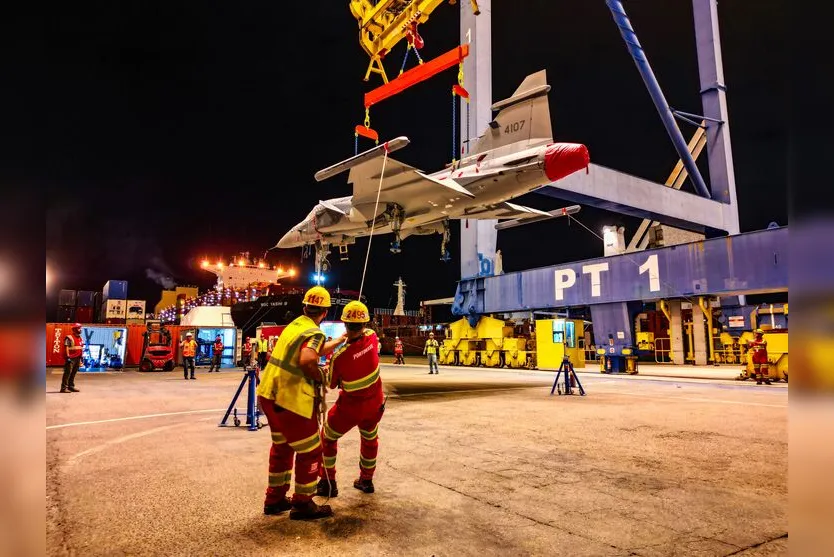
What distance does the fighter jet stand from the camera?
39.1ft

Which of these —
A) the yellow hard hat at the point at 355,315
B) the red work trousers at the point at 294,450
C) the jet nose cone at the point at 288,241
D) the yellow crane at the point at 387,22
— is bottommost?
the red work trousers at the point at 294,450

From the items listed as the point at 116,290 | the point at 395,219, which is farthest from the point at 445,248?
the point at 116,290

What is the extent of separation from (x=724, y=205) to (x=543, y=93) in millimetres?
26131

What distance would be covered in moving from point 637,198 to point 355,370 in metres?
26.7

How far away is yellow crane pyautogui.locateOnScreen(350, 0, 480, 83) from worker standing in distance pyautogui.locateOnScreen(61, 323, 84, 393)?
15.9 m

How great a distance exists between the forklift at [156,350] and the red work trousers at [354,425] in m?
24.2

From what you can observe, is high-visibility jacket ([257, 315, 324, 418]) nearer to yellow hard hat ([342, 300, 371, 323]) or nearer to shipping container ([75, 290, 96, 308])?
yellow hard hat ([342, 300, 371, 323])

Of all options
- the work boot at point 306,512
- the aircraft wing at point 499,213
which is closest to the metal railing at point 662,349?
the aircraft wing at point 499,213

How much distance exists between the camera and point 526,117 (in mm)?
12742

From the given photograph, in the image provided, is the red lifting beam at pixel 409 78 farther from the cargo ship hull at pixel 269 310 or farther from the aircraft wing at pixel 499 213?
the cargo ship hull at pixel 269 310

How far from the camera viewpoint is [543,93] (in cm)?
1246

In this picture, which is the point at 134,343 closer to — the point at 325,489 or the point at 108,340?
the point at 108,340

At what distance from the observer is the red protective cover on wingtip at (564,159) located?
1140 centimetres

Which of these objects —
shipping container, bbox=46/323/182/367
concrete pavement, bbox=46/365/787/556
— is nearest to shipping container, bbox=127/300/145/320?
shipping container, bbox=46/323/182/367
